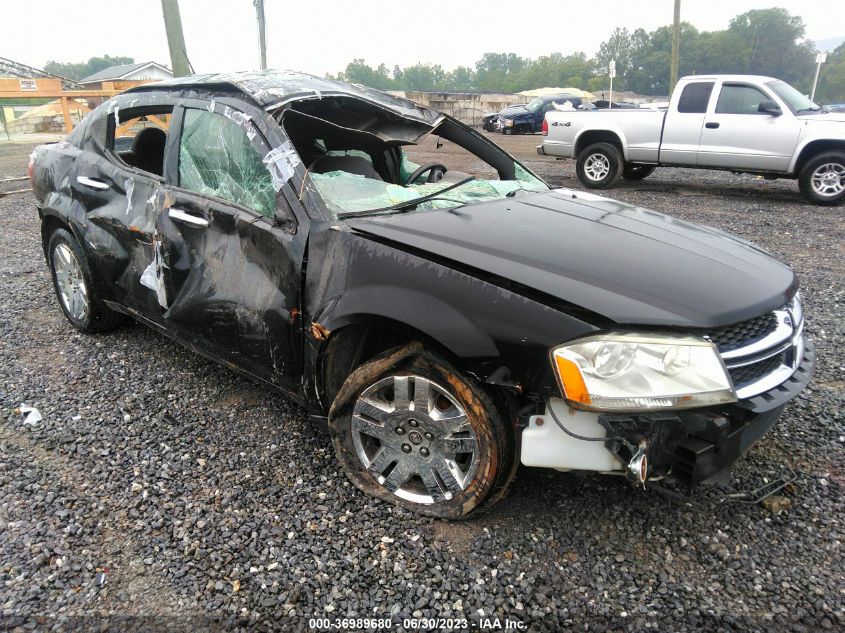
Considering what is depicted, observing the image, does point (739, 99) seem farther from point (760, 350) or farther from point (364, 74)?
point (364, 74)

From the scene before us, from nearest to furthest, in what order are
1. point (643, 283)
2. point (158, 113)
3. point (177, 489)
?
point (643, 283)
point (177, 489)
point (158, 113)

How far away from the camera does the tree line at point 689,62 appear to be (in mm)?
85875

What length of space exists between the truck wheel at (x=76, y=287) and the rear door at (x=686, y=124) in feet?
29.0

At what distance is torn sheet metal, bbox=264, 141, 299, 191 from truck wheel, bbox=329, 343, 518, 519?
0.90 meters

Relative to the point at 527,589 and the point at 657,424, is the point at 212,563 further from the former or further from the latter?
the point at 657,424

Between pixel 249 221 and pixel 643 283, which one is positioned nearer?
pixel 643 283

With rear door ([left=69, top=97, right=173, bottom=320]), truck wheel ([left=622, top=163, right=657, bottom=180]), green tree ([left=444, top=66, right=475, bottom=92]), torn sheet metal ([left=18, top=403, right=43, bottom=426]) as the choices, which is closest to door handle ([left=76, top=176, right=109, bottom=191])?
rear door ([left=69, top=97, right=173, bottom=320])

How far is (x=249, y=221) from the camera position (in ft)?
8.95

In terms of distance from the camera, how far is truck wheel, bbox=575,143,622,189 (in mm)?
10312

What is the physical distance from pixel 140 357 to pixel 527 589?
2.89 metres

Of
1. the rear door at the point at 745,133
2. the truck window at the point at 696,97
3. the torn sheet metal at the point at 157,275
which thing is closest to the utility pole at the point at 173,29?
the truck window at the point at 696,97

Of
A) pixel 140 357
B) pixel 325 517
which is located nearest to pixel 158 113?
pixel 140 357

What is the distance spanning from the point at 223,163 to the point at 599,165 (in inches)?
344

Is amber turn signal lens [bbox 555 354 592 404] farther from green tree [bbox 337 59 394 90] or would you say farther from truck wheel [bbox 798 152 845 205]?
green tree [bbox 337 59 394 90]
